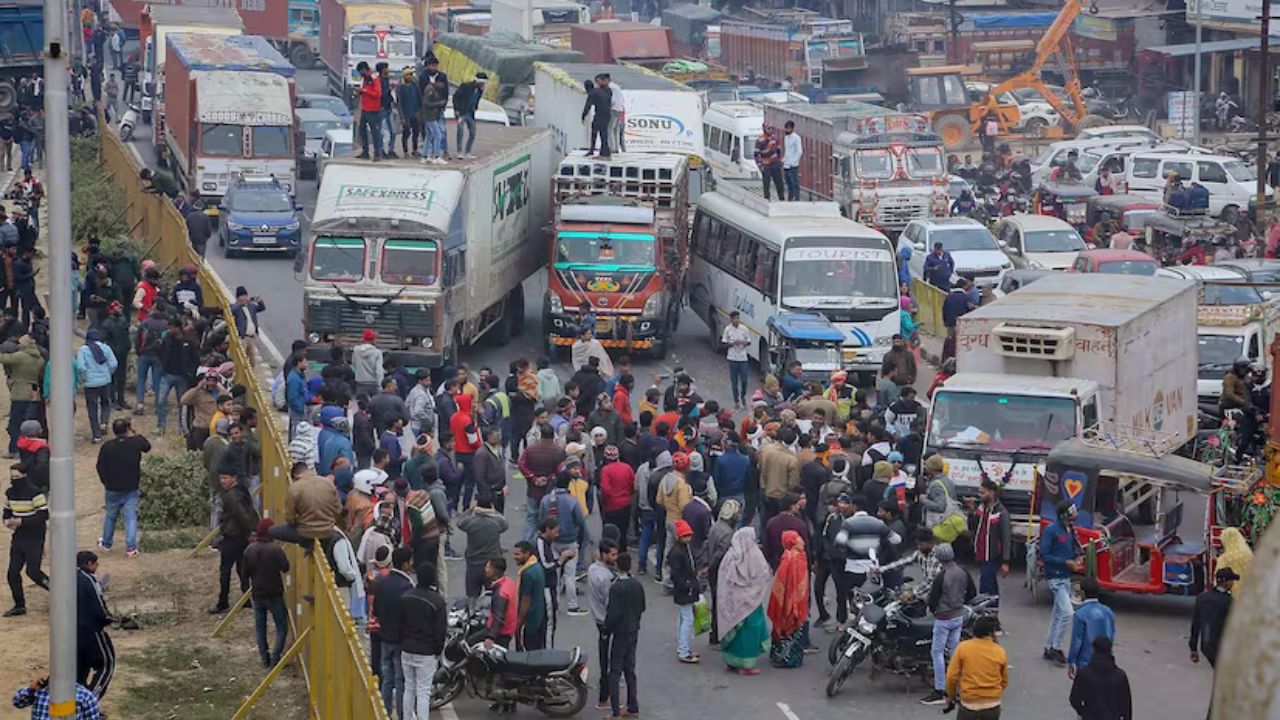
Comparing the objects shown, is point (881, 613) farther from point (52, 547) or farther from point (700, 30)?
point (700, 30)

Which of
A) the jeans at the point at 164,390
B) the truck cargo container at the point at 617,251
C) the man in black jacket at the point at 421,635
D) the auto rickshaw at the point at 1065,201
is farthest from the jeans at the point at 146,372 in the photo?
the auto rickshaw at the point at 1065,201

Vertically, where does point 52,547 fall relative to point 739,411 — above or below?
above

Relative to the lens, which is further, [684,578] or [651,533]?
[651,533]

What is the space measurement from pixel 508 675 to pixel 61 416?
499 centimetres

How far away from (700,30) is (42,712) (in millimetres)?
79148

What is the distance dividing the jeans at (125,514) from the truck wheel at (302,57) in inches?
2342

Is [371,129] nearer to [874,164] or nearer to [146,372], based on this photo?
[146,372]

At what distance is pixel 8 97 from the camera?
51781mm

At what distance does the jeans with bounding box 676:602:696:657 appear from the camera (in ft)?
53.6

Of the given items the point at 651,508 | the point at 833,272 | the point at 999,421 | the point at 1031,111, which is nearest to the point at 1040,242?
the point at 833,272

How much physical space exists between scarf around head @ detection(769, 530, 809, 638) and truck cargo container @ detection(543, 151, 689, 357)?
48.9 feet

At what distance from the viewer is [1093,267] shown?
34406 millimetres

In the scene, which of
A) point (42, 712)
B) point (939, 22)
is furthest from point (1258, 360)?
point (939, 22)

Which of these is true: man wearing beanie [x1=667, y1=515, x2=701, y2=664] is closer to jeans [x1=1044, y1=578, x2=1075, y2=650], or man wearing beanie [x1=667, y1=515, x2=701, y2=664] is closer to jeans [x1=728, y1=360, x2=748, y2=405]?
jeans [x1=1044, y1=578, x2=1075, y2=650]
